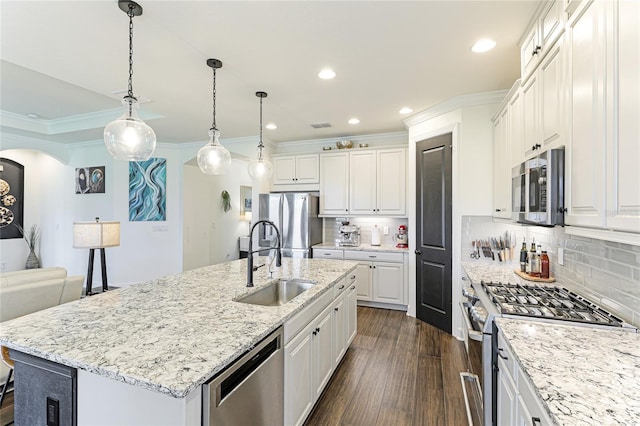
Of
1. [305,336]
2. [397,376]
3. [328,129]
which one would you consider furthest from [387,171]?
[305,336]

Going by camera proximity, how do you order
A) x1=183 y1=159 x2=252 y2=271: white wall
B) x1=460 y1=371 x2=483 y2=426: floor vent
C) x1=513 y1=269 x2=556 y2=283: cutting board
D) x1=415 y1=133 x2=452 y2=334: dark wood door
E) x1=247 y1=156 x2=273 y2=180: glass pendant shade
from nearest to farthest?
x1=460 y1=371 x2=483 y2=426: floor vent → x1=513 y1=269 x2=556 y2=283: cutting board → x1=247 y1=156 x2=273 y2=180: glass pendant shade → x1=415 y1=133 x2=452 y2=334: dark wood door → x1=183 y1=159 x2=252 y2=271: white wall

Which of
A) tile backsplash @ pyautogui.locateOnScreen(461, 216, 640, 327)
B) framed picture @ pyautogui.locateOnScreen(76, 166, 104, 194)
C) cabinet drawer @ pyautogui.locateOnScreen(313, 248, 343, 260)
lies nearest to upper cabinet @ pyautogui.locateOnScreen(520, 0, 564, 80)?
tile backsplash @ pyautogui.locateOnScreen(461, 216, 640, 327)

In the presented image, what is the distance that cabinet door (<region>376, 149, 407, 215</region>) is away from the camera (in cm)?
451

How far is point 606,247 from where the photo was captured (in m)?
1.61

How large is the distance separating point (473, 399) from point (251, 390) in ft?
5.52

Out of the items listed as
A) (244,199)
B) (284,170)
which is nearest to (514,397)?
(284,170)

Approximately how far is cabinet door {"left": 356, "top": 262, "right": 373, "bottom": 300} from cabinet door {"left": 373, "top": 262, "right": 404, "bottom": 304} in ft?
0.25

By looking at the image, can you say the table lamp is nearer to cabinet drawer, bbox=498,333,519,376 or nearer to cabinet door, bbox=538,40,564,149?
cabinet drawer, bbox=498,333,519,376

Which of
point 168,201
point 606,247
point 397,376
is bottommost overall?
point 397,376

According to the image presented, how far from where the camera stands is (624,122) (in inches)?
42.0

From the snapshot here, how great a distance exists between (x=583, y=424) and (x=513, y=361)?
0.52 m

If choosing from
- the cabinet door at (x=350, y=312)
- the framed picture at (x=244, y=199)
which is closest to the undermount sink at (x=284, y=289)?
the cabinet door at (x=350, y=312)

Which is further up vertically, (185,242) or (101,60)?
(101,60)

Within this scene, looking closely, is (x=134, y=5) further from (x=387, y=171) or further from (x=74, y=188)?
(x=74, y=188)
